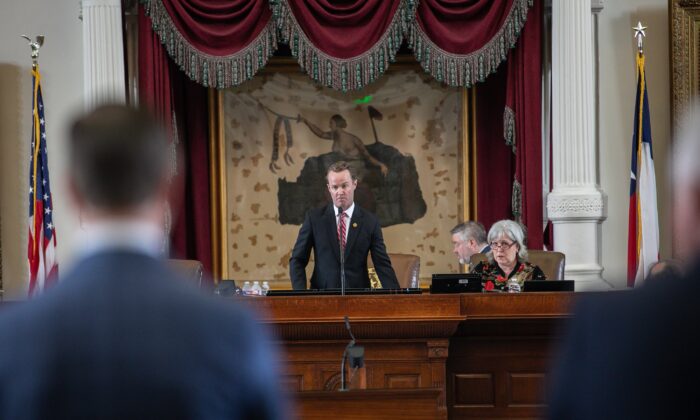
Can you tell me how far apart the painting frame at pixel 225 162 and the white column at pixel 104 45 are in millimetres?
1093

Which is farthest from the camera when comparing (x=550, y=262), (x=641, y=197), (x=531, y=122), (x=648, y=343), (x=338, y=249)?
(x=531, y=122)

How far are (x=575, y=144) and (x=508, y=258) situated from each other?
1869 millimetres

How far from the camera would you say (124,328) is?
1242 mm

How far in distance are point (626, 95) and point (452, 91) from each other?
58.6 inches

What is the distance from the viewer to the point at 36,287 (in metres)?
7.23

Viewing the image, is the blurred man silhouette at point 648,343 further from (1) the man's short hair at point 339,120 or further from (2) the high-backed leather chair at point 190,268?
(1) the man's short hair at point 339,120

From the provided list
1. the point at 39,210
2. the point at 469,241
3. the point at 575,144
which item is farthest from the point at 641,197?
the point at 39,210

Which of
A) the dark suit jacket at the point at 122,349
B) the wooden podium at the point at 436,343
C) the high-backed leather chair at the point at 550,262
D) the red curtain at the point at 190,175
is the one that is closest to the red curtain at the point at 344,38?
the red curtain at the point at 190,175

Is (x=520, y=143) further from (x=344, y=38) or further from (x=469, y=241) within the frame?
(x=344, y=38)

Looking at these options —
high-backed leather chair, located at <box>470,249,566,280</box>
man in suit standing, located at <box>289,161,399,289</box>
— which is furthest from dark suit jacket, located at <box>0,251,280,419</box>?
high-backed leather chair, located at <box>470,249,566,280</box>

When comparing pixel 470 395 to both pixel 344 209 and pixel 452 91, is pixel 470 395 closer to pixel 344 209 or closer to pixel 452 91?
pixel 344 209

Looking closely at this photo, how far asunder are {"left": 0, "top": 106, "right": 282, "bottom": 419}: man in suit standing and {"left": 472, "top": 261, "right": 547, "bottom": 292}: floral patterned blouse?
4619mm

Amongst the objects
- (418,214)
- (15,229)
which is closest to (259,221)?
(418,214)

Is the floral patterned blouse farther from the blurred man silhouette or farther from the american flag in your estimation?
the blurred man silhouette
